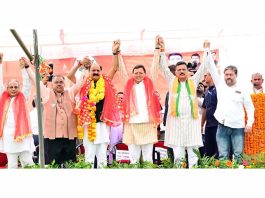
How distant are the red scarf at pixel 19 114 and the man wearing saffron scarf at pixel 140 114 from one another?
1.05 m

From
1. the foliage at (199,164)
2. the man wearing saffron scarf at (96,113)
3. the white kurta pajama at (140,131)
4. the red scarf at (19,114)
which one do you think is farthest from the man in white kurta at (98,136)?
the red scarf at (19,114)

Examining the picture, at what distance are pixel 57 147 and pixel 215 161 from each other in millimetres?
1683

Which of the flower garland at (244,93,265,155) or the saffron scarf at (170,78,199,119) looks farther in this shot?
the flower garland at (244,93,265,155)

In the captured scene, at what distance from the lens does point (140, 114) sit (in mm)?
5762

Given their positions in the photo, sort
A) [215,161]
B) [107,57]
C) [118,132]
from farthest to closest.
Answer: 1. [107,57]
2. [118,132]
3. [215,161]

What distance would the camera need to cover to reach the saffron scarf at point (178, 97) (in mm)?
5691

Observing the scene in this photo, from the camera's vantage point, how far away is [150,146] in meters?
5.77

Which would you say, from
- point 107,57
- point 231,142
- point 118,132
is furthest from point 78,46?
point 231,142

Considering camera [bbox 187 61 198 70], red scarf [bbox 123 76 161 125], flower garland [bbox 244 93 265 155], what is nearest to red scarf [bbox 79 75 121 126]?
red scarf [bbox 123 76 161 125]

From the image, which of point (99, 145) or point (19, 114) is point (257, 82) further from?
point (19, 114)

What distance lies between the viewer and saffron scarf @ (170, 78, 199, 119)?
5.69 metres

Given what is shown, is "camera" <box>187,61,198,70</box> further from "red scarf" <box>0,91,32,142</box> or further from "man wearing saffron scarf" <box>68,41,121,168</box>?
"red scarf" <box>0,91,32,142</box>

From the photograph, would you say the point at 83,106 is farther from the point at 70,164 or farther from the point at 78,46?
the point at 78,46

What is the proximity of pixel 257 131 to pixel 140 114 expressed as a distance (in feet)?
4.20
